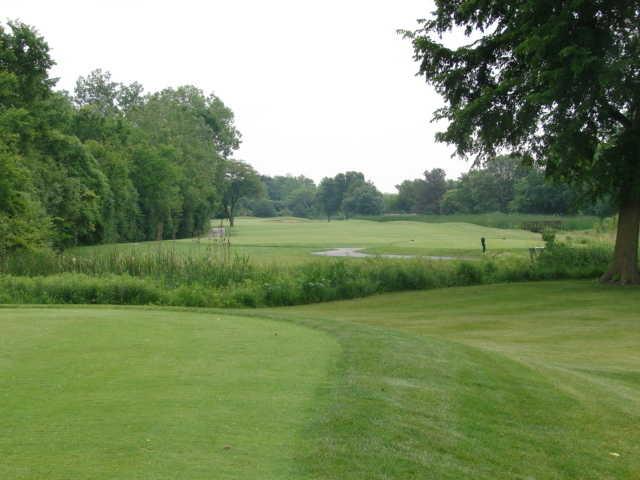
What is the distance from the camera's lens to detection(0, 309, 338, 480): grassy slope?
12.0 feet

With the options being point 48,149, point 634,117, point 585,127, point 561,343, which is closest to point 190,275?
point 561,343

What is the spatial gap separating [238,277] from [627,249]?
40.6ft

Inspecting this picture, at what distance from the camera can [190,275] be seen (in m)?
20.3

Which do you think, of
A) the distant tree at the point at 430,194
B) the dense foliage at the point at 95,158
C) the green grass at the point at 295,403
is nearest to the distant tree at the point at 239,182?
the dense foliage at the point at 95,158

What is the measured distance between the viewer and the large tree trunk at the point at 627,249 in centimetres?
2048

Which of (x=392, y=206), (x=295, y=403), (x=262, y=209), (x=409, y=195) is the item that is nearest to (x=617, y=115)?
(x=295, y=403)

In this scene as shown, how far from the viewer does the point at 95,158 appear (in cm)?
4881

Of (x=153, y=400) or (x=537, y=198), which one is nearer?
(x=153, y=400)

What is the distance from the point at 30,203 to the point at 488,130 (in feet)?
67.8

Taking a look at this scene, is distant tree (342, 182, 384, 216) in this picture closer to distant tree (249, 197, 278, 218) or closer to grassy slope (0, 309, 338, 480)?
distant tree (249, 197, 278, 218)

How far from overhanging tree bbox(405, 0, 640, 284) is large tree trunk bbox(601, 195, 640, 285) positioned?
0.03 meters

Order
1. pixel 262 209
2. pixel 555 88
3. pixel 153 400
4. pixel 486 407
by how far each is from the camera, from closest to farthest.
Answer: pixel 153 400
pixel 486 407
pixel 555 88
pixel 262 209

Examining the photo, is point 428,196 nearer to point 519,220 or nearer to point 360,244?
point 519,220

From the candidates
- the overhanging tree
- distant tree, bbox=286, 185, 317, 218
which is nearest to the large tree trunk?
the overhanging tree
